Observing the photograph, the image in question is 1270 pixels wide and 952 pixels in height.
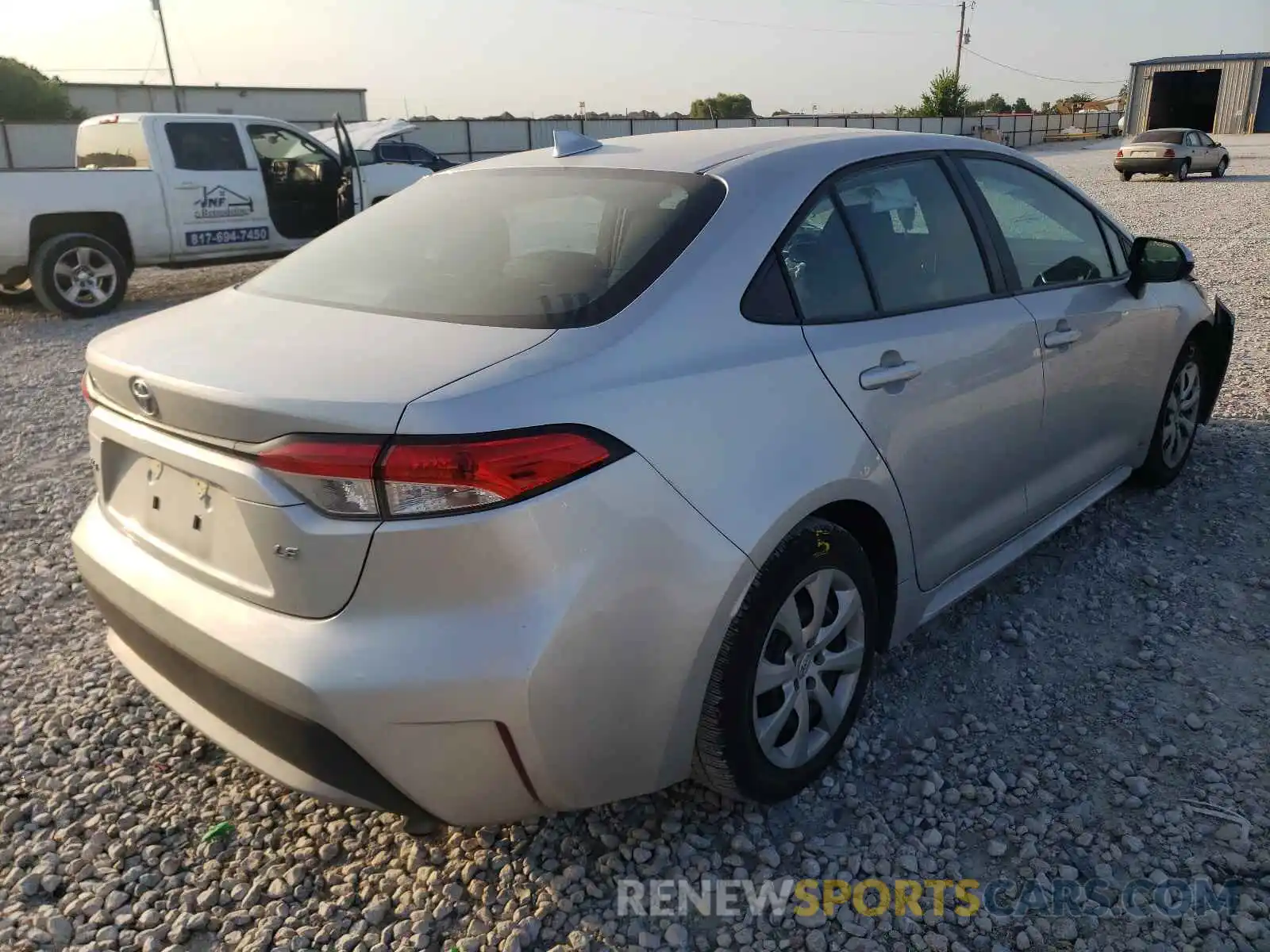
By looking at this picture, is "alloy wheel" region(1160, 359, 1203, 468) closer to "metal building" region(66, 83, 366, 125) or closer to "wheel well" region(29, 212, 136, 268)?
"wheel well" region(29, 212, 136, 268)

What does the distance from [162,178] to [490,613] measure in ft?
33.1

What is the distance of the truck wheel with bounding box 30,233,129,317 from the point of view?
9.48 metres

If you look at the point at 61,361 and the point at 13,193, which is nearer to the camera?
the point at 61,361

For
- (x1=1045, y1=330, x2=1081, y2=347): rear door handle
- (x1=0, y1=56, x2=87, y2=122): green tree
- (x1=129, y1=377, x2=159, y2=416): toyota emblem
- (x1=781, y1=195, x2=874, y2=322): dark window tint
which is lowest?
(x1=1045, y1=330, x2=1081, y2=347): rear door handle

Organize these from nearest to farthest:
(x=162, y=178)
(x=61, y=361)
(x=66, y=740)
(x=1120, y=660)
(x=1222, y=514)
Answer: (x=66, y=740) < (x=1120, y=660) < (x=1222, y=514) < (x=61, y=361) < (x=162, y=178)

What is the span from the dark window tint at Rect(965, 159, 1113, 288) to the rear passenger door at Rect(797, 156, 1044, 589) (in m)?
0.22

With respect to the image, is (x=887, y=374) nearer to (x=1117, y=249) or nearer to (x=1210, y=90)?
(x=1117, y=249)

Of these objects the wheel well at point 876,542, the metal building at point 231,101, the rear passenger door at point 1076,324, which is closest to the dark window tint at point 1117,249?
the rear passenger door at point 1076,324

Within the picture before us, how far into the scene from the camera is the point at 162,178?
10.2 meters

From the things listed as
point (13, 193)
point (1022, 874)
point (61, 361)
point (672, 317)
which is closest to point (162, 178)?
point (13, 193)

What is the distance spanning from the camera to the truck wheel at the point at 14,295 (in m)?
10.7

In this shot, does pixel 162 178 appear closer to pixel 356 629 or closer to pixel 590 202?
pixel 590 202

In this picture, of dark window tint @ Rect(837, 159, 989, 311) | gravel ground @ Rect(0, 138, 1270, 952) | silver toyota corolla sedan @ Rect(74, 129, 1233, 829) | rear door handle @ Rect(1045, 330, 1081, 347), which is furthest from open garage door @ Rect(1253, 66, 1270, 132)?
silver toyota corolla sedan @ Rect(74, 129, 1233, 829)

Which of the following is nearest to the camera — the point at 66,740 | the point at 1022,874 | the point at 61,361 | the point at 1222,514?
the point at 1022,874
